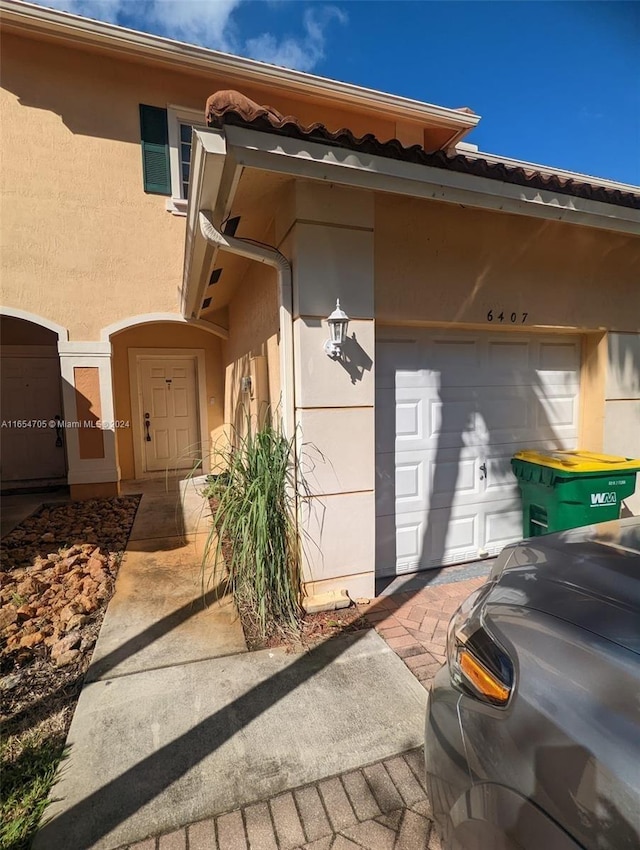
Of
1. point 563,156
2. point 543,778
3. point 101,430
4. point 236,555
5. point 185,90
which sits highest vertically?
point 185,90

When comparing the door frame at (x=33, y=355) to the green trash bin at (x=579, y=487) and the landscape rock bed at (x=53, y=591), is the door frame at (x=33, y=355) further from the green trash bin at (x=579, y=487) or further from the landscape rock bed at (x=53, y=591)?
the green trash bin at (x=579, y=487)

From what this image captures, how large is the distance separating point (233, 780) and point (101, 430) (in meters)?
6.36

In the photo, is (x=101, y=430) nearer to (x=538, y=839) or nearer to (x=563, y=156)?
(x=538, y=839)

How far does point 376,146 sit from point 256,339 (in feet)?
8.59

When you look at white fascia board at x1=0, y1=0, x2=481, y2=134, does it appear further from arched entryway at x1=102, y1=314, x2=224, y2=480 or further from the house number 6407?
the house number 6407

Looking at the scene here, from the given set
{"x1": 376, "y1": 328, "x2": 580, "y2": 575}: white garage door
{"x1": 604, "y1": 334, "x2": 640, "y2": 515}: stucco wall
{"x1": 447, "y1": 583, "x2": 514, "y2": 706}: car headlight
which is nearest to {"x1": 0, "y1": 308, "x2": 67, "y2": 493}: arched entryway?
{"x1": 376, "y1": 328, "x2": 580, "y2": 575}: white garage door

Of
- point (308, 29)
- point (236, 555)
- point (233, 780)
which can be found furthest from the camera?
point (308, 29)

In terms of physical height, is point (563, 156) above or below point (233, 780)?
above

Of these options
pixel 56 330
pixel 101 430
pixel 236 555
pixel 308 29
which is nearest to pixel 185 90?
pixel 308 29

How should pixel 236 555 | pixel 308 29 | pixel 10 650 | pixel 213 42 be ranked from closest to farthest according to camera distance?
pixel 10 650
pixel 236 555
pixel 308 29
pixel 213 42

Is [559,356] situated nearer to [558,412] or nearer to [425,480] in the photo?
[558,412]

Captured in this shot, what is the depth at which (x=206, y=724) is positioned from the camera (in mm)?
2307

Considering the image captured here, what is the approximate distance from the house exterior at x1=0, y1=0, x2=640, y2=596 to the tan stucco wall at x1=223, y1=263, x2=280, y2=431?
0.05m

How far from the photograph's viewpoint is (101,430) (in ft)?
23.5
